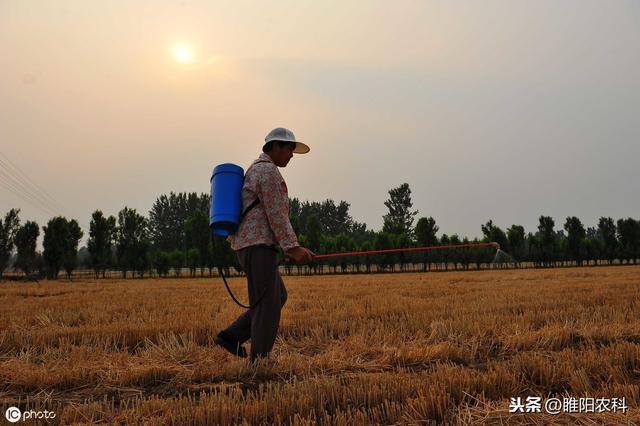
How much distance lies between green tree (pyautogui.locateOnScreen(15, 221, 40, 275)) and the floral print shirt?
201 feet

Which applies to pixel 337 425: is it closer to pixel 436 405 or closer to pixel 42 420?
pixel 436 405

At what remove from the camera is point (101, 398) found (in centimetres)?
364

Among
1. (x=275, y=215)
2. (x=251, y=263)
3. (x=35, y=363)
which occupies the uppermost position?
(x=275, y=215)

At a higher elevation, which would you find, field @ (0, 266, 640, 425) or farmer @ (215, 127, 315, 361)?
farmer @ (215, 127, 315, 361)

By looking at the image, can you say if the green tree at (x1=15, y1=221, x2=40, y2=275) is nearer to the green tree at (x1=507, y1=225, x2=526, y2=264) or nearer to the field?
the field

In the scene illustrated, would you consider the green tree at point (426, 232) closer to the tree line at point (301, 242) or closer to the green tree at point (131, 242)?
the tree line at point (301, 242)

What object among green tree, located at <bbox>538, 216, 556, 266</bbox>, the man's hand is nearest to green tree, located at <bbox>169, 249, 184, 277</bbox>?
green tree, located at <bbox>538, 216, 556, 266</bbox>

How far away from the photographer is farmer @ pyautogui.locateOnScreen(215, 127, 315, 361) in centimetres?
425

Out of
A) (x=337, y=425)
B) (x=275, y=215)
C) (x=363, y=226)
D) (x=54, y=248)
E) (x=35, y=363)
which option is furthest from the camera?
(x=363, y=226)

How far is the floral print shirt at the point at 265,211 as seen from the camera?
4.24m

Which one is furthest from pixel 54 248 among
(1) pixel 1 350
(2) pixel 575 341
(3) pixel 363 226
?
(3) pixel 363 226

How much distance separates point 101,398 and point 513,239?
8002 centimetres

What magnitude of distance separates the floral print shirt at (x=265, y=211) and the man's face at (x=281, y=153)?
0.15 metres

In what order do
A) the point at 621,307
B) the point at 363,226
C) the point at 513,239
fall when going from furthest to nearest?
1. the point at 363,226
2. the point at 513,239
3. the point at 621,307
